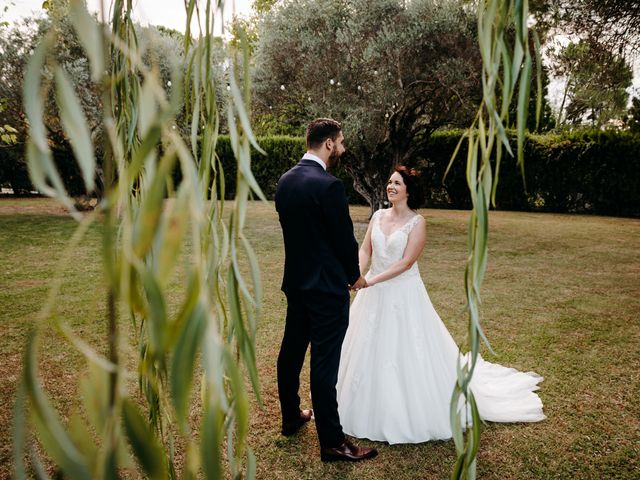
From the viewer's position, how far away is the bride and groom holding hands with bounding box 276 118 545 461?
2.82m

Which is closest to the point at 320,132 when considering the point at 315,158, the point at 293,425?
the point at 315,158

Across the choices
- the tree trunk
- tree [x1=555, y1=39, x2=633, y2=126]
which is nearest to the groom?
tree [x1=555, y1=39, x2=633, y2=126]

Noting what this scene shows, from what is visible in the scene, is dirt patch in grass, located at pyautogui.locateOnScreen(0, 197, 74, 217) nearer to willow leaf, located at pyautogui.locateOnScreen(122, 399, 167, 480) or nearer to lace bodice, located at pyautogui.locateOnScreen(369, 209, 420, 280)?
lace bodice, located at pyautogui.locateOnScreen(369, 209, 420, 280)

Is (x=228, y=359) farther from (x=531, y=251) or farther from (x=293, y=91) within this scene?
(x=293, y=91)

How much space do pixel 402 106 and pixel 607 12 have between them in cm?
462

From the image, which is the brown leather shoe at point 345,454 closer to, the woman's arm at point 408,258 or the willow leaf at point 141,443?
the woman's arm at point 408,258

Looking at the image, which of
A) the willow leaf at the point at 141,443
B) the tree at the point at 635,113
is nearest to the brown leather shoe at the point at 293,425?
the willow leaf at the point at 141,443

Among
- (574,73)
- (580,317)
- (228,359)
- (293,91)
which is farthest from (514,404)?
(293,91)

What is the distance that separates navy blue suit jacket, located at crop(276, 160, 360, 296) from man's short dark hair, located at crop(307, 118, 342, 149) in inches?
5.5

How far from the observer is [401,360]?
3.33 metres

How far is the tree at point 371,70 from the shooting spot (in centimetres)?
1088

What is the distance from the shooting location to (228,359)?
31.1 inches

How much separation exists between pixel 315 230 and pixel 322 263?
0.20 m

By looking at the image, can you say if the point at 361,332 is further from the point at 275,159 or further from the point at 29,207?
the point at 275,159
